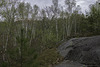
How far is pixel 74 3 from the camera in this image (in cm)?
2045

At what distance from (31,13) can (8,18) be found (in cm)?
1074

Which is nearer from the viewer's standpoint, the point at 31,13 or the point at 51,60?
the point at 51,60

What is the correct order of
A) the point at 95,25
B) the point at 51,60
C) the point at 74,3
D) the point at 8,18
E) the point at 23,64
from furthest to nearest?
the point at 74,3 < the point at 95,25 < the point at 8,18 < the point at 51,60 < the point at 23,64

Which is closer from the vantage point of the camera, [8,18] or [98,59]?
[98,59]

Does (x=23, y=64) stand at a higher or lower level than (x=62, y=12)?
lower

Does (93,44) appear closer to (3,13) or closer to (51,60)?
(51,60)

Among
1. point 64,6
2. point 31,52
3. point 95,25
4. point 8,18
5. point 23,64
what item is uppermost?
point 64,6

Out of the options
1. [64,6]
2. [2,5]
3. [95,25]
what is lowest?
[95,25]

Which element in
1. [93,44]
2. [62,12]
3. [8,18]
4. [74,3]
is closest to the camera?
[93,44]

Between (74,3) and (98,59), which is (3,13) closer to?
(98,59)

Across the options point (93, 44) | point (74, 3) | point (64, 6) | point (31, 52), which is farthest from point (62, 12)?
point (31, 52)

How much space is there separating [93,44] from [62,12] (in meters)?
18.4

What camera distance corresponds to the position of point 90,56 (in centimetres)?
536

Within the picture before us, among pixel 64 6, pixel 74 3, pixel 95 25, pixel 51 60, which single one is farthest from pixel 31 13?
pixel 51 60
